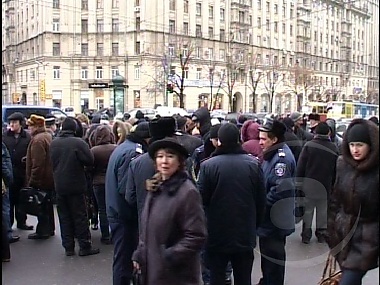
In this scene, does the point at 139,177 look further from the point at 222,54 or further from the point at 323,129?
the point at 222,54

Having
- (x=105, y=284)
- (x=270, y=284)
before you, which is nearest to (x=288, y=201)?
(x=270, y=284)

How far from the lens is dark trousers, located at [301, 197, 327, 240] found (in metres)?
7.65

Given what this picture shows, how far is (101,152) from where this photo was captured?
725 cm

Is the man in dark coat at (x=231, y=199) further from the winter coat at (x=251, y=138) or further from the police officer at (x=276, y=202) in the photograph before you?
the winter coat at (x=251, y=138)

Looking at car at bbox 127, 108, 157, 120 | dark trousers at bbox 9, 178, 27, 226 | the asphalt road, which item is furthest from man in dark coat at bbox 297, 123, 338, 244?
dark trousers at bbox 9, 178, 27, 226

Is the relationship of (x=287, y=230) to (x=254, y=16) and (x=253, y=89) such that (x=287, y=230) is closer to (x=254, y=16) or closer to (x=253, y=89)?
(x=254, y=16)

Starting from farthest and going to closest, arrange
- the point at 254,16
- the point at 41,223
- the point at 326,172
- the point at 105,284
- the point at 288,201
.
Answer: the point at 254,16
the point at 41,223
the point at 326,172
the point at 105,284
the point at 288,201

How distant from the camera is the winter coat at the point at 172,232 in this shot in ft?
11.4

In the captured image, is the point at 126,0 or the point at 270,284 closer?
the point at 270,284

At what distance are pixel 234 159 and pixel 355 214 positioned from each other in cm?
113

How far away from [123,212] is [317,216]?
3.56 metres

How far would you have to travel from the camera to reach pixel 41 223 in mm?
7875

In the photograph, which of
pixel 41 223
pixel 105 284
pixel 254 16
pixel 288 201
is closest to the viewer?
pixel 288 201

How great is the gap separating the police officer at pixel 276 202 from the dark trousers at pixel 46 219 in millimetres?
3554
